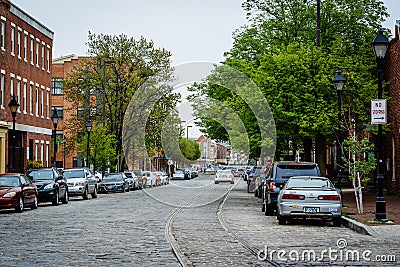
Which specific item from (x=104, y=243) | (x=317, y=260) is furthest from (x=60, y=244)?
(x=317, y=260)

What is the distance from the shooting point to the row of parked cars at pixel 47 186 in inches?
1053

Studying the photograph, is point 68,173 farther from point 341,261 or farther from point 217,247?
point 341,261

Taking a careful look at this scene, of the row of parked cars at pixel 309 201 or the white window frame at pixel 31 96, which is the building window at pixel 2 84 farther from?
the row of parked cars at pixel 309 201

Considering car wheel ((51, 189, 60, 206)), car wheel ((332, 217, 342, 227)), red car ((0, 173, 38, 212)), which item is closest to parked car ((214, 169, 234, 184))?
car wheel ((51, 189, 60, 206))

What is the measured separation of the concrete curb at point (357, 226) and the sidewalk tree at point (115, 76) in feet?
123

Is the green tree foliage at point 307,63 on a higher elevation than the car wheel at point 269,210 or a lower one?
higher

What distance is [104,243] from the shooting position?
619 inches

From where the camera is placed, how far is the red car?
26297mm

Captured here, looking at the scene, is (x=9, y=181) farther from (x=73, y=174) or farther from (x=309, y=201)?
(x=309, y=201)

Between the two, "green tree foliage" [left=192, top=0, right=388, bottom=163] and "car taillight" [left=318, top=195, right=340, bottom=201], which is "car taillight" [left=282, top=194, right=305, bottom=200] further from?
"green tree foliage" [left=192, top=0, right=388, bottom=163]

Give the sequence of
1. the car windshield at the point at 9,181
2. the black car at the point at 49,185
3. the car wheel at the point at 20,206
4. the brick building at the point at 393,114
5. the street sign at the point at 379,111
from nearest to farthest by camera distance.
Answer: the street sign at the point at 379,111 < the car wheel at the point at 20,206 < the car windshield at the point at 9,181 < the black car at the point at 49,185 < the brick building at the point at 393,114

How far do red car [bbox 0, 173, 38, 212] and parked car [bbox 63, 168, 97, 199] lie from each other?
29.9 ft

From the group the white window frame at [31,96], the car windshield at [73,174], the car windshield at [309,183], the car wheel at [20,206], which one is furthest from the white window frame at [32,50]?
the car windshield at [309,183]

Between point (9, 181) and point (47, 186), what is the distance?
178 inches
